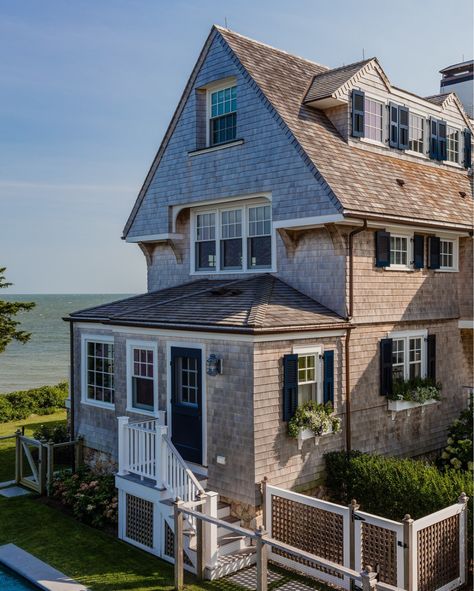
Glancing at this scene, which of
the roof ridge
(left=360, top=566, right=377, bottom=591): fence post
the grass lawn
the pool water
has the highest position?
the roof ridge

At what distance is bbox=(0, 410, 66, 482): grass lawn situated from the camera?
1588 centimetres

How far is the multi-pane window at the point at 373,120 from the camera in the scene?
14.8 m

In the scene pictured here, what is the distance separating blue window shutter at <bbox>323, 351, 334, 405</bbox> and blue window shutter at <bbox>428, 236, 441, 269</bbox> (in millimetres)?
4442

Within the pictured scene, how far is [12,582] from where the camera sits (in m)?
9.73

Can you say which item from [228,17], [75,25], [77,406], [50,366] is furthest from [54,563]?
[50,366]

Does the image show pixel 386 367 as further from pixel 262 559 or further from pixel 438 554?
pixel 262 559

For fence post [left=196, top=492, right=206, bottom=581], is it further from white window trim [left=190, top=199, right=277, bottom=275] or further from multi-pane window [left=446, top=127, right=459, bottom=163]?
multi-pane window [left=446, top=127, right=459, bottom=163]

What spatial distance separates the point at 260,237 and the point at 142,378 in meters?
4.50

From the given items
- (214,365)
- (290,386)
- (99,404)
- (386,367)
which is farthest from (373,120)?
(99,404)

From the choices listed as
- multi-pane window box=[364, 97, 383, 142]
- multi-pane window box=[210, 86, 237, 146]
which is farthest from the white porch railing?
multi-pane window box=[364, 97, 383, 142]

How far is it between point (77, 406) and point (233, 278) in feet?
17.9

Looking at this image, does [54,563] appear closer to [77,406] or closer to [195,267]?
[77,406]

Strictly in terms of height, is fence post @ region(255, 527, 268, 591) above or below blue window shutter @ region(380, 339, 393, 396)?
below

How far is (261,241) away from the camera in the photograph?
47.7 ft
